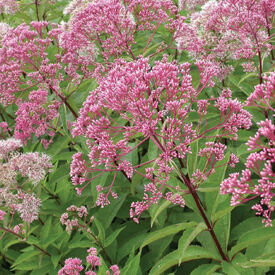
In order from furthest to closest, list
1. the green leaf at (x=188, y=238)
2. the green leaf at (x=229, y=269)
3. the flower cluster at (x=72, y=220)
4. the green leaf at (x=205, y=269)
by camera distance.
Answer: the flower cluster at (x=72, y=220)
the green leaf at (x=205, y=269)
the green leaf at (x=229, y=269)
the green leaf at (x=188, y=238)

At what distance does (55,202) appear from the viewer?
383 centimetres

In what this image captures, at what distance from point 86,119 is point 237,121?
1.11 metres

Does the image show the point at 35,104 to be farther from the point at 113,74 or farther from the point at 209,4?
the point at 209,4

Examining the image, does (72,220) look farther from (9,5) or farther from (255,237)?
(9,5)

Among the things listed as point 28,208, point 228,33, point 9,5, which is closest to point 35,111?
point 28,208

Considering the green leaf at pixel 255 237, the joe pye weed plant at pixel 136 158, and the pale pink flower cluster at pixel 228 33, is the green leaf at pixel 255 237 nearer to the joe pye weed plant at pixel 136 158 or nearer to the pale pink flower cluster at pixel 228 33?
the joe pye weed plant at pixel 136 158

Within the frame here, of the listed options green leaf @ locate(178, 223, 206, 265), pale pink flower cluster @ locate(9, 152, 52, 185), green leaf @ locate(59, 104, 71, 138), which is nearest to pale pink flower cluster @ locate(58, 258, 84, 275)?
green leaf @ locate(178, 223, 206, 265)

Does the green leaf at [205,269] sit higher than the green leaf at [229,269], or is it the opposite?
the green leaf at [229,269]

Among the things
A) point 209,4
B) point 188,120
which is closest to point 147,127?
point 188,120

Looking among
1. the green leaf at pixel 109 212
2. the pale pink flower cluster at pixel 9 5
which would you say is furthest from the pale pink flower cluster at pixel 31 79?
the pale pink flower cluster at pixel 9 5

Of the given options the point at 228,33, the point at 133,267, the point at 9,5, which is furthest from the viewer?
the point at 9,5

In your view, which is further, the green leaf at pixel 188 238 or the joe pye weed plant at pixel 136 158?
the joe pye weed plant at pixel 136 158

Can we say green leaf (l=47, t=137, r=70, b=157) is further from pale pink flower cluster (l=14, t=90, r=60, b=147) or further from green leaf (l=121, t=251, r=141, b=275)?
green leaf (l=121, t=251, r=141, b=275)

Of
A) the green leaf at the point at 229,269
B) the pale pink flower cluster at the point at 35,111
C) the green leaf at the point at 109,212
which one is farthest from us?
the pale pink flower cluster at the point at 35,111
